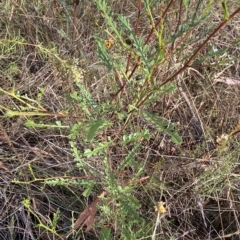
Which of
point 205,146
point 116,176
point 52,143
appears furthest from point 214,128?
point 52,143

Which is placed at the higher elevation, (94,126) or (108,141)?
(94,126)

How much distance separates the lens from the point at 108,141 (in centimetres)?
137

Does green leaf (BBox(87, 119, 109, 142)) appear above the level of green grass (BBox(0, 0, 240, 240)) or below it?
above

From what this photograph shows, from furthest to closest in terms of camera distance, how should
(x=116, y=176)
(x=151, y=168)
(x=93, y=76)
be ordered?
(x=93, y=76) < (x=151, y=168) < (x=116, y=176)

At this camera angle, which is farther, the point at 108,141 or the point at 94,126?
the point at 108,141

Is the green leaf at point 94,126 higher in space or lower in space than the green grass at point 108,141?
higher

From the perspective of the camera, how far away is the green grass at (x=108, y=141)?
1.33 metres

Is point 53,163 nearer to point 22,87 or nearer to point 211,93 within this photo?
point 22,87

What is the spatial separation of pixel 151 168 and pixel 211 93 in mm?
426

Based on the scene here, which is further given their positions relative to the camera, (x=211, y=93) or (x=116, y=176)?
(x=211, y=93)

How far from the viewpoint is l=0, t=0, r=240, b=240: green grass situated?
1.33 meters

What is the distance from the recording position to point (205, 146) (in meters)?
1.57

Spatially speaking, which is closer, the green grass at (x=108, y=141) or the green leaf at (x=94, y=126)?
the green leaf at (x=94, y=126)

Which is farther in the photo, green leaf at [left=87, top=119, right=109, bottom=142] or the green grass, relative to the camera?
the green grass
